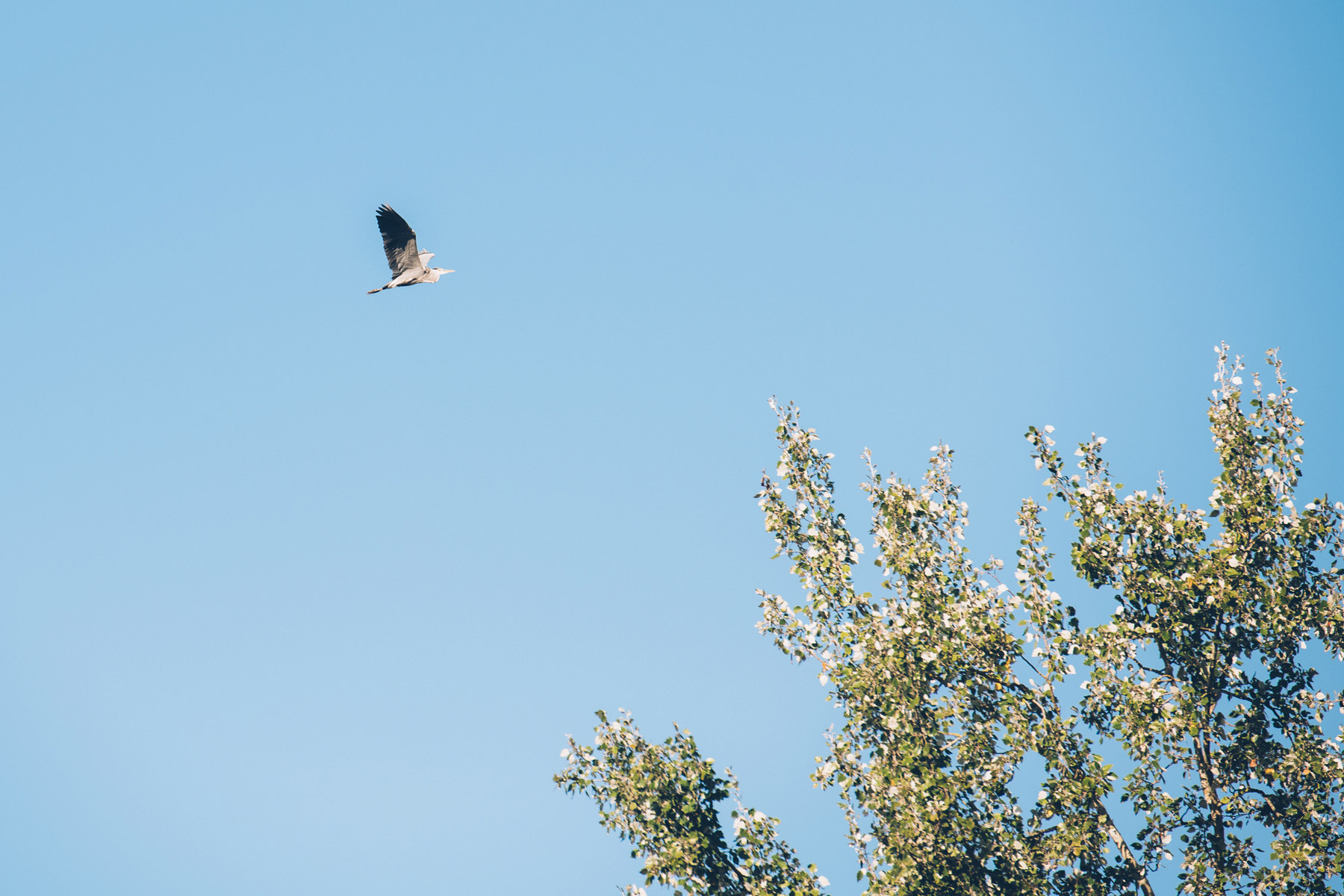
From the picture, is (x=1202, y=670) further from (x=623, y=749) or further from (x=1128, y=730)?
(x=623, y=749)

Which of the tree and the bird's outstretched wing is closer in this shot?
the tree

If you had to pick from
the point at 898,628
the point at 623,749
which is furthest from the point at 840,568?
the point at 623,749

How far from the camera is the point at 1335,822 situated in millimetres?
15117

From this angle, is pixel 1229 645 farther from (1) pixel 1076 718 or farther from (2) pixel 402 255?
(2) pixel 402 255

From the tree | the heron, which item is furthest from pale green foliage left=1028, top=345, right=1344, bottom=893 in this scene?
the heron

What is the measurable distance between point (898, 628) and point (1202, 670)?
4423 mm

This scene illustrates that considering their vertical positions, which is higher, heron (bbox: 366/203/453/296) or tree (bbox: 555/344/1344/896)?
heron (bbox: 366/203/453/296)

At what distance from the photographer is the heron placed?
944 inches

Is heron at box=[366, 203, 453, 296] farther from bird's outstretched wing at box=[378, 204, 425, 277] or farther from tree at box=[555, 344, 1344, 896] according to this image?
tree at box=[555, 344, 1344, 896]

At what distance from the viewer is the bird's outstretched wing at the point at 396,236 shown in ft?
78.6

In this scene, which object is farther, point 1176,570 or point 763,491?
point 763,491

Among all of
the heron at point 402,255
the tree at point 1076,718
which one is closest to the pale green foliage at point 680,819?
the tree at point 1076,718

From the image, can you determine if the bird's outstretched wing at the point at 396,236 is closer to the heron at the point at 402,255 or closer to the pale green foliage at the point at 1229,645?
the heron at the point at 402,255

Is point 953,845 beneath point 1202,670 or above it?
beneath
